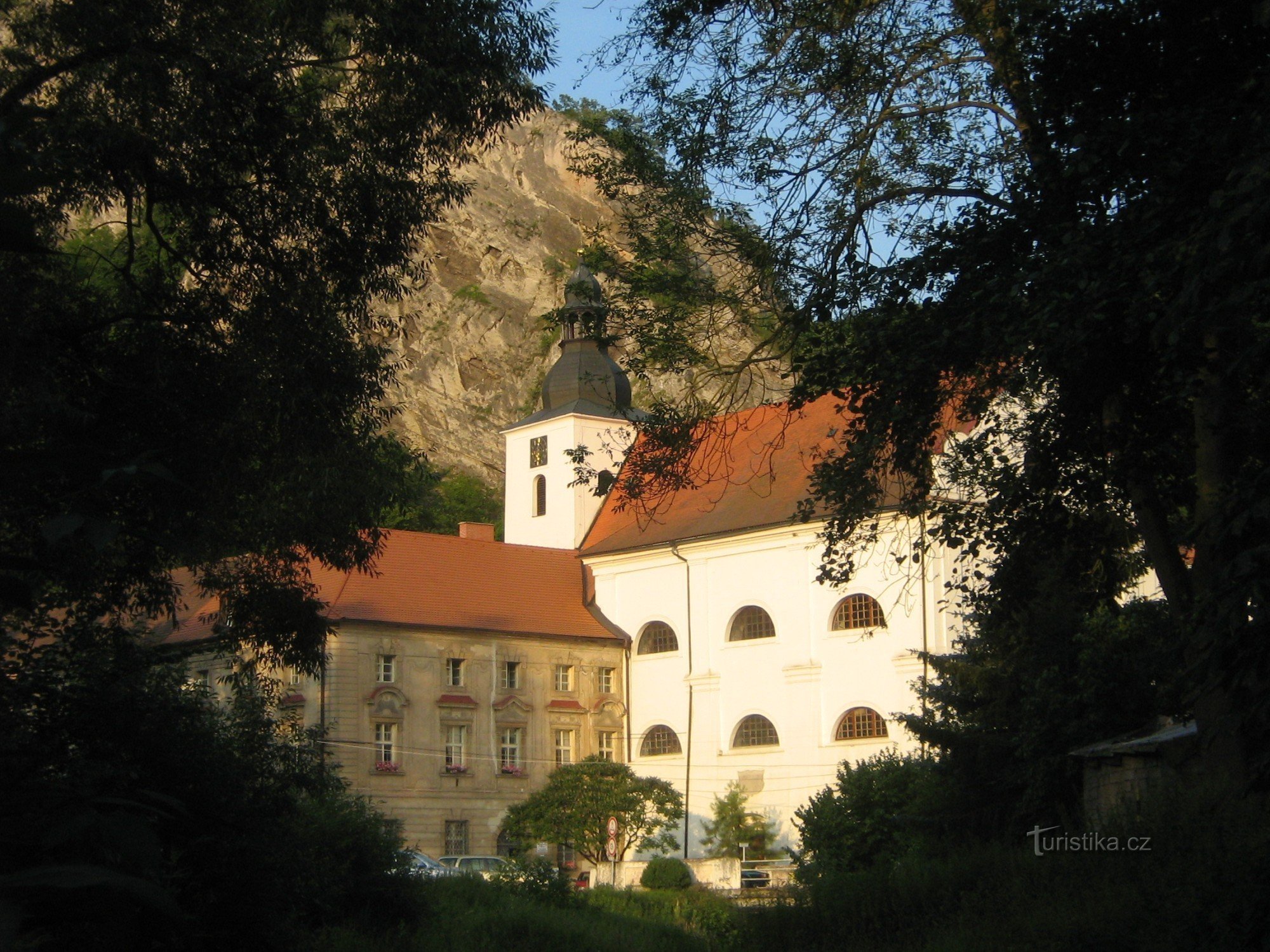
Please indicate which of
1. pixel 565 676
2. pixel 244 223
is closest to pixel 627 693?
pixel 565 676

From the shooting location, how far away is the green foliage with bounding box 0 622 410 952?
2029mm

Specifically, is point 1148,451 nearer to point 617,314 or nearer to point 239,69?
point 617,314

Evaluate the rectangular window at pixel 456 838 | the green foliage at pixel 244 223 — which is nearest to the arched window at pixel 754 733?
the rectangular window at pixel 456 838

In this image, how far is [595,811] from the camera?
4116 cm

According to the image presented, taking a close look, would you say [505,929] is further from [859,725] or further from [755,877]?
[859,725]

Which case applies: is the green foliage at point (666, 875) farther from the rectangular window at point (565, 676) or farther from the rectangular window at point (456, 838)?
the rectangular window at point (565, 676)

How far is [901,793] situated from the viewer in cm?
2702

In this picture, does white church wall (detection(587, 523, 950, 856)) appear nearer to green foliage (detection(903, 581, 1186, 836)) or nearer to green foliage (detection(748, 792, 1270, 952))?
green foliage (detection(903, 581, 1186, 836))

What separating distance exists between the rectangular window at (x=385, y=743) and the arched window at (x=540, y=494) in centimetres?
1352

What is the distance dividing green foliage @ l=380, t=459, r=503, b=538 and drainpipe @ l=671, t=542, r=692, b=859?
11.7 m

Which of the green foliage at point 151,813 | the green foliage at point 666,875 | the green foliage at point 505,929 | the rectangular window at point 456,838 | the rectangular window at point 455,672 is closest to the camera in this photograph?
the green foliage at point 151,813

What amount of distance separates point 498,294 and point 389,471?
8667 cm

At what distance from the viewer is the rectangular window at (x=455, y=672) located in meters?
45.8

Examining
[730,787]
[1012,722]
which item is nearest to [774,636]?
[730,787]
